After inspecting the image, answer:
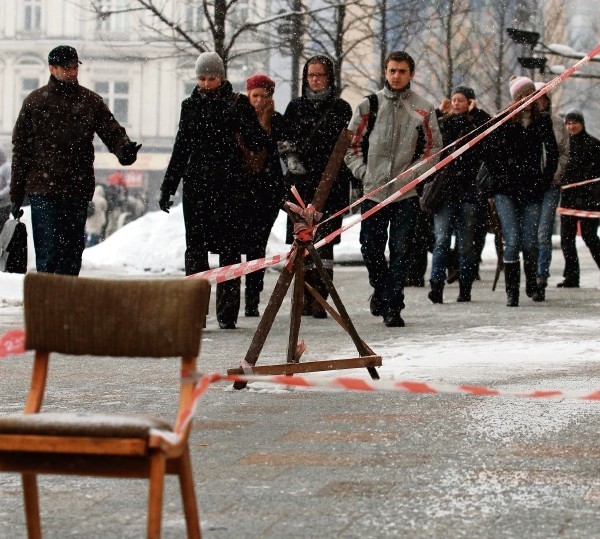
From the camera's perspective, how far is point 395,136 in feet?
38.9

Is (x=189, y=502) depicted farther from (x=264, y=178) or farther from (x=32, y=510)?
(x=264, y=178)

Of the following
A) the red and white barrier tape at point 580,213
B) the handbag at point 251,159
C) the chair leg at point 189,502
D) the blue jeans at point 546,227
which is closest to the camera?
the chair leg at point 189,502

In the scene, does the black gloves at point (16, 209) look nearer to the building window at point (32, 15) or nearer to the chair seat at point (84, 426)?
the chair seat at point (84, 426)

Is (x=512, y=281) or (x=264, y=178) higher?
(x=264, y=178)

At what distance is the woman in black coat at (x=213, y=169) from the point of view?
456 inches

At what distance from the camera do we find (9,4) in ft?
201

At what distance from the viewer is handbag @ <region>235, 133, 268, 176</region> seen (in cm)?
1194

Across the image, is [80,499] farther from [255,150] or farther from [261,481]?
[255,150]

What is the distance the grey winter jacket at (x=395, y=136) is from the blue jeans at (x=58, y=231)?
Answer: 2.08 meters

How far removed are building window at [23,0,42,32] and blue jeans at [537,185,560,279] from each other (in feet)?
153

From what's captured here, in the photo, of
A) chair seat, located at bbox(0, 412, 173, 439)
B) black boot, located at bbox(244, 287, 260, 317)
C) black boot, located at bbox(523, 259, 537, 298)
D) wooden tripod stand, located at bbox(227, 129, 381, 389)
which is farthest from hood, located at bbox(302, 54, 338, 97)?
chair seat, located at bbox(0, 412, 173, 439)

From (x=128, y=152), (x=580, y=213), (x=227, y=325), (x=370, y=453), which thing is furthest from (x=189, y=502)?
(x=580, y=213)

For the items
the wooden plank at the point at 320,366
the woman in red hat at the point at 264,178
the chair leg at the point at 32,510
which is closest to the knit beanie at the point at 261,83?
the woman in red hat at the point at 264,178

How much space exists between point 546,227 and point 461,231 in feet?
3.32
